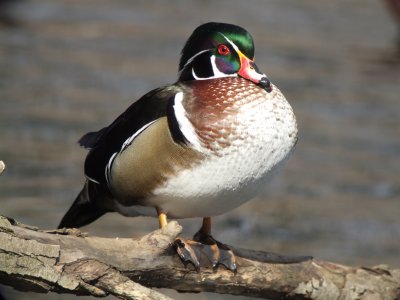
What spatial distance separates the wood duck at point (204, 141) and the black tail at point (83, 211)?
0.18m

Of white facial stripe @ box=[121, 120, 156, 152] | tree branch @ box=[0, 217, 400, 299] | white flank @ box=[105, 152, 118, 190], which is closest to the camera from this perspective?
tree branch @ box=[0, 217, 400, 299]

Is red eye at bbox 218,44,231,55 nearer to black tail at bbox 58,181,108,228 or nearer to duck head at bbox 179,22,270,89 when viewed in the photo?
duck head at bbox 179,22,270,89

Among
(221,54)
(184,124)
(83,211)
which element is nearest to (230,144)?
(184,124)

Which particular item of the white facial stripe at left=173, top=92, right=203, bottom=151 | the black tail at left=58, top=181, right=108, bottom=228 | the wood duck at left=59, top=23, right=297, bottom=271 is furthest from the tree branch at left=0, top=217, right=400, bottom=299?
the black tail at left=58, top=181, right=108, bottom=228

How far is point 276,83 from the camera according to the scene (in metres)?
10.7

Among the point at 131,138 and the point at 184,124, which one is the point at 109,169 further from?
the point at 184,124

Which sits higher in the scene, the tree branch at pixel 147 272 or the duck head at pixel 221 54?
the duck head at pixel 221 54

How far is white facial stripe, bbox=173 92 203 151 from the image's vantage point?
3.75m

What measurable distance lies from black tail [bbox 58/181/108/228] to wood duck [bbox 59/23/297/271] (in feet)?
0.58

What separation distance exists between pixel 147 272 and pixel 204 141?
20.1 inches

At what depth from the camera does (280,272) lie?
407 cm

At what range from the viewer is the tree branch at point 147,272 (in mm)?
3314

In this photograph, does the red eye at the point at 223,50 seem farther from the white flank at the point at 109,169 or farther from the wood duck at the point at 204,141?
the white flank at the point at 109,169

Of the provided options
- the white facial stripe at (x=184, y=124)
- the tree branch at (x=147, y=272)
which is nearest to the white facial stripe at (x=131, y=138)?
the white facial stripe at (x=184, y=124)
